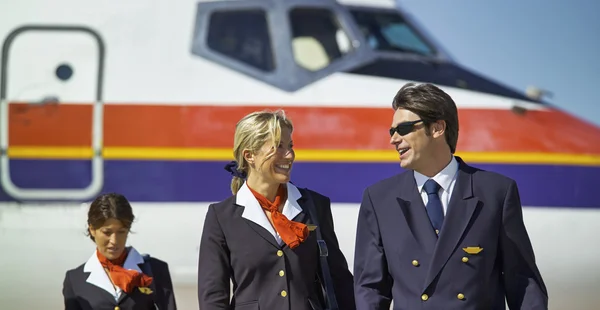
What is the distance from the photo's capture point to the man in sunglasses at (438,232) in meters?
3.17

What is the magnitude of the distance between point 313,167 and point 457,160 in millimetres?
2682

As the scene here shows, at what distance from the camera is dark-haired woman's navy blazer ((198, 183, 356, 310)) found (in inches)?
137

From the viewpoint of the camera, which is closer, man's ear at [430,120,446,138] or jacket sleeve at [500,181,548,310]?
jacket sleeve at [500,181,548,310]

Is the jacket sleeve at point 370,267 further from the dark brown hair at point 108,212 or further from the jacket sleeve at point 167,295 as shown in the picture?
the dark brown hair at point 108,212

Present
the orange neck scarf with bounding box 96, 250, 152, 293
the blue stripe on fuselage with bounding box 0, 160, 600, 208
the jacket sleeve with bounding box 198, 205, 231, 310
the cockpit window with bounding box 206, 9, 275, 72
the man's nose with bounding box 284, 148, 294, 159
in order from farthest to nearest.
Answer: the cockpit window with bounding box 206, 9, 275, 72 → the blue stripe on fuselage with bounding box 0, 160, 600, 208 → the orange neck scarf with bounding box 96, 250, 152, 293 → the man's nose with bounding box 284, 148, 294, 159 → the jacket sleeve with bounding box 198, 205, 231, 310

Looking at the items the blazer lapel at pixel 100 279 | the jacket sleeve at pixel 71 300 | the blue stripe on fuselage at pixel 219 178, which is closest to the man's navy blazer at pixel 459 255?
the blazer lapel at pixel 100 279

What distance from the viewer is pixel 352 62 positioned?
20.6ft

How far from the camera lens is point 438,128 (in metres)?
3.34

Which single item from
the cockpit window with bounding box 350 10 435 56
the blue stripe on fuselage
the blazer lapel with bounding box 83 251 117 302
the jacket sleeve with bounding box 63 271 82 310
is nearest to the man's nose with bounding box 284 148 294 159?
the blazer lapel with bounding box 83 251 117 302

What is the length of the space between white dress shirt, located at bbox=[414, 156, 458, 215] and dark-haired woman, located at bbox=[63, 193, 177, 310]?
5.52ft

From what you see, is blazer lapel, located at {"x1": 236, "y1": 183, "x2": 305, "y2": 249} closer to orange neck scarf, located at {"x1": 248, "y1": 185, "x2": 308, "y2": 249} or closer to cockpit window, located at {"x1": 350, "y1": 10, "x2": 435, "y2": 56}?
orange neck scarf, located at {"x1": 248, "y1": 185, "x2": 308, "y2": 249}

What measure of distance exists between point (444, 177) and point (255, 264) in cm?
84

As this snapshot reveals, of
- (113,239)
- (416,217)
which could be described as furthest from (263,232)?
(113,239)

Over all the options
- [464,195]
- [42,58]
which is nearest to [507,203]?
[464,195]
